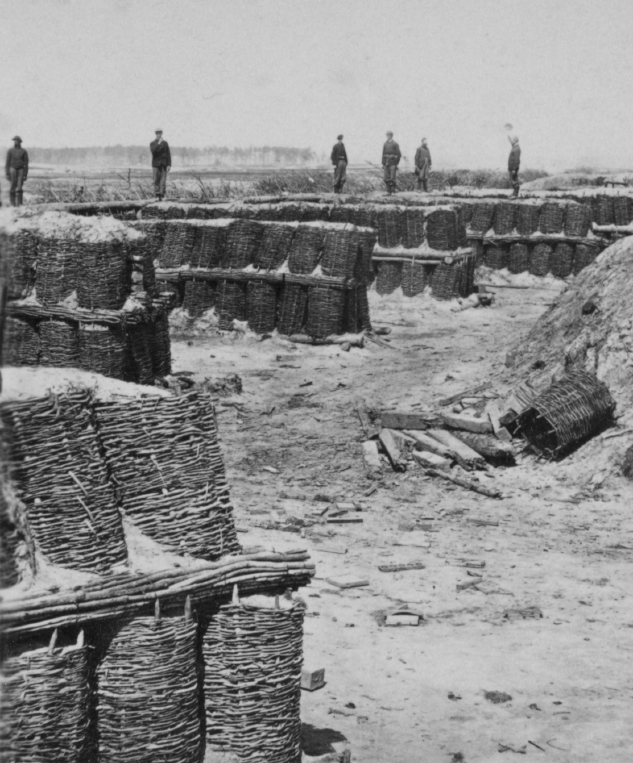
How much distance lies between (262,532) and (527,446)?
4.14 meters

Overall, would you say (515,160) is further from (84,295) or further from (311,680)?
(311,680)

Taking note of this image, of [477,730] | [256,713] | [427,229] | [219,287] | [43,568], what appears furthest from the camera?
[427,229]

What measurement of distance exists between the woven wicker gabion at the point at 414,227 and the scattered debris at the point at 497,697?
17108 mm

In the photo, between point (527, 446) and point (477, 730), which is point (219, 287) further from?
point (477, 730)

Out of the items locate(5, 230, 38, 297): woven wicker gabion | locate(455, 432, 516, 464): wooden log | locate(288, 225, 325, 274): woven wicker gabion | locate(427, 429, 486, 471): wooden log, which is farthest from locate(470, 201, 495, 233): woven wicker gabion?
locate(5, 230, 38, 297): woven wicker gabion

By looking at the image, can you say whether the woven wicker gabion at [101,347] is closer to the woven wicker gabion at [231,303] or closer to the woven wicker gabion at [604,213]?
the woven wicker gabion at [231,303]

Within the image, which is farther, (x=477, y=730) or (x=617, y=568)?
(x=617, y=568)

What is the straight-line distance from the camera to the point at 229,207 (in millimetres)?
23391

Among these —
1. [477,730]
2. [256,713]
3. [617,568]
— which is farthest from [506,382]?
[256,713]

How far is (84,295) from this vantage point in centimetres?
1338

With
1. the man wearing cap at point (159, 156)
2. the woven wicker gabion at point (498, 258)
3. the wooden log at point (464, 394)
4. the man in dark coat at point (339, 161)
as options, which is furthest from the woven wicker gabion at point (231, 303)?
the woven wicker gabion at point (498, 258)

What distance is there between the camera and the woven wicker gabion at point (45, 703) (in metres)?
4.68

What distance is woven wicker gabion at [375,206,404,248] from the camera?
23656 millimetres

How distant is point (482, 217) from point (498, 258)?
47.5 inches
